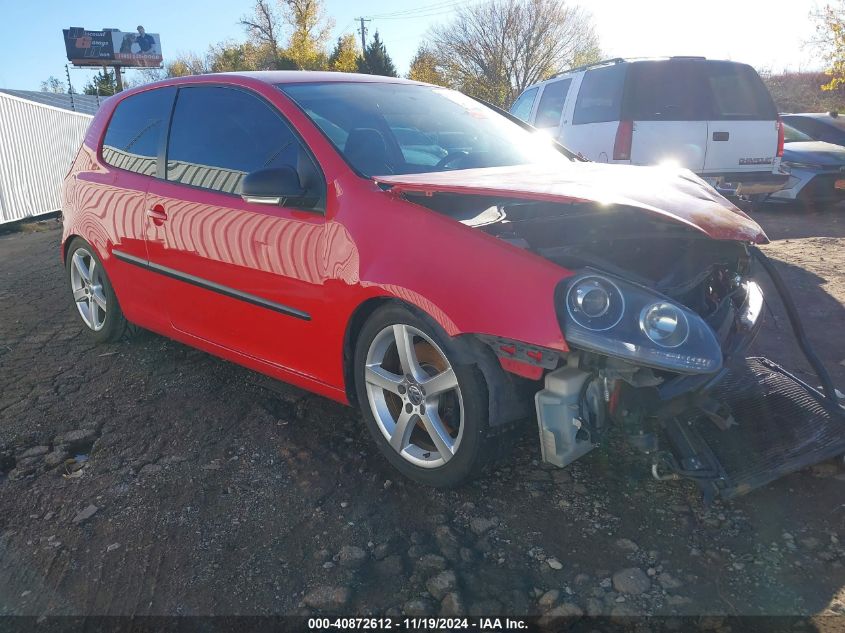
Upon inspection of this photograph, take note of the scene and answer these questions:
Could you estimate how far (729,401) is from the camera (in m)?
2.92

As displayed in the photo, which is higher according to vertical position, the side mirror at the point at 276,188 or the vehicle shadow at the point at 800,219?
the side mirror at the point at 276,188

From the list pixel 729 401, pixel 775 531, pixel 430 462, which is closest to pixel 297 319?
pixel 430 462

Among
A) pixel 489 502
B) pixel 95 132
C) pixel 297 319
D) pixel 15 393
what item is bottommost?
pixel 15 393

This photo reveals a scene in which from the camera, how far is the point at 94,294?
15.9ft

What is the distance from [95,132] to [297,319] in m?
2.60

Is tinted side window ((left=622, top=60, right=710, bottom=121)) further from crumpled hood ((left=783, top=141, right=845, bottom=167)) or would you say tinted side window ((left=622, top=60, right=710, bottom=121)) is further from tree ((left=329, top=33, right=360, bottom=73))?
tree ((left=329, top=33, right=360, bottom=73))

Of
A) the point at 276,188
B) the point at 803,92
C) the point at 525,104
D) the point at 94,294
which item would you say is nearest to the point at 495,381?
the point at 276,188

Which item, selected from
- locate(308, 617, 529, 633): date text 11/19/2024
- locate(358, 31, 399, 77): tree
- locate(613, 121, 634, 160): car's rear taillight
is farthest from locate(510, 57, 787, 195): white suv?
locate(358, 31, 399, 77): tree

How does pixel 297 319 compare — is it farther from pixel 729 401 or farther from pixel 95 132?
pixel 95 132

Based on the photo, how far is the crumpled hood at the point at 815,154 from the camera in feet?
31.6

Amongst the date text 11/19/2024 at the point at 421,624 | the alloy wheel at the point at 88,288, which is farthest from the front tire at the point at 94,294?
the date text 11/19/2024 at the point at 421,624

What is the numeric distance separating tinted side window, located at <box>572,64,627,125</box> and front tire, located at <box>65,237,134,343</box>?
5.10 m

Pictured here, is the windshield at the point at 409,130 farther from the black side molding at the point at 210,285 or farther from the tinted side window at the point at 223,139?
the black side molding at the point at 210,285

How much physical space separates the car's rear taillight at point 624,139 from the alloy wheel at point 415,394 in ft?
16.2
